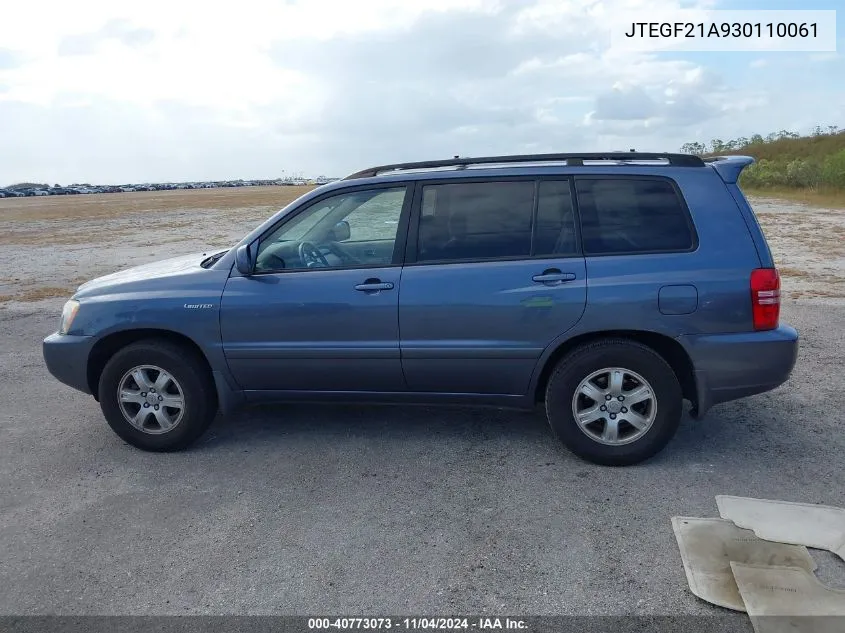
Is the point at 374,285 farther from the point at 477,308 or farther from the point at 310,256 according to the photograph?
the point at 477,308

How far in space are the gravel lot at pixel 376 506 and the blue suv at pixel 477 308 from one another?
1.17 ft

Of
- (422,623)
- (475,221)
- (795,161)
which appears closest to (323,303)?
(475,221)

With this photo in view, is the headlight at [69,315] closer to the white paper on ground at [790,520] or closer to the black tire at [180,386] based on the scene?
the black tire at [180,386]

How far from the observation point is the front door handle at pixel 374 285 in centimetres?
446

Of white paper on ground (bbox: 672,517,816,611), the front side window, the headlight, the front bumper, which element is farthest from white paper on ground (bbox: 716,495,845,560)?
the headlight

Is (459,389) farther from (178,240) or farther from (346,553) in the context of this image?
(178,240)

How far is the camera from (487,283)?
4.35 metres

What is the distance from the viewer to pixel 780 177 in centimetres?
3884

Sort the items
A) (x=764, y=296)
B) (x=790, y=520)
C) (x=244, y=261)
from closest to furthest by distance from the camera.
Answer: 1. (x=790, y=520)
2. (x=764, y=296)
3. (x=244, y=261)

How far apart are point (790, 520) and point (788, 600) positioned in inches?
29.4

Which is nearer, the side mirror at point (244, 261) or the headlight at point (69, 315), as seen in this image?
the side mirror at point (244, 261)

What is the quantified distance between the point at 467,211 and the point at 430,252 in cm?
35

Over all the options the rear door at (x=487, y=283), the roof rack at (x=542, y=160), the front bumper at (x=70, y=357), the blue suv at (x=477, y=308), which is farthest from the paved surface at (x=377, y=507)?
the roof rack at (x=542, y=160)

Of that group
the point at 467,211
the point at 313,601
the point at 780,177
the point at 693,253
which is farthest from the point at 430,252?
the point at 780,177
